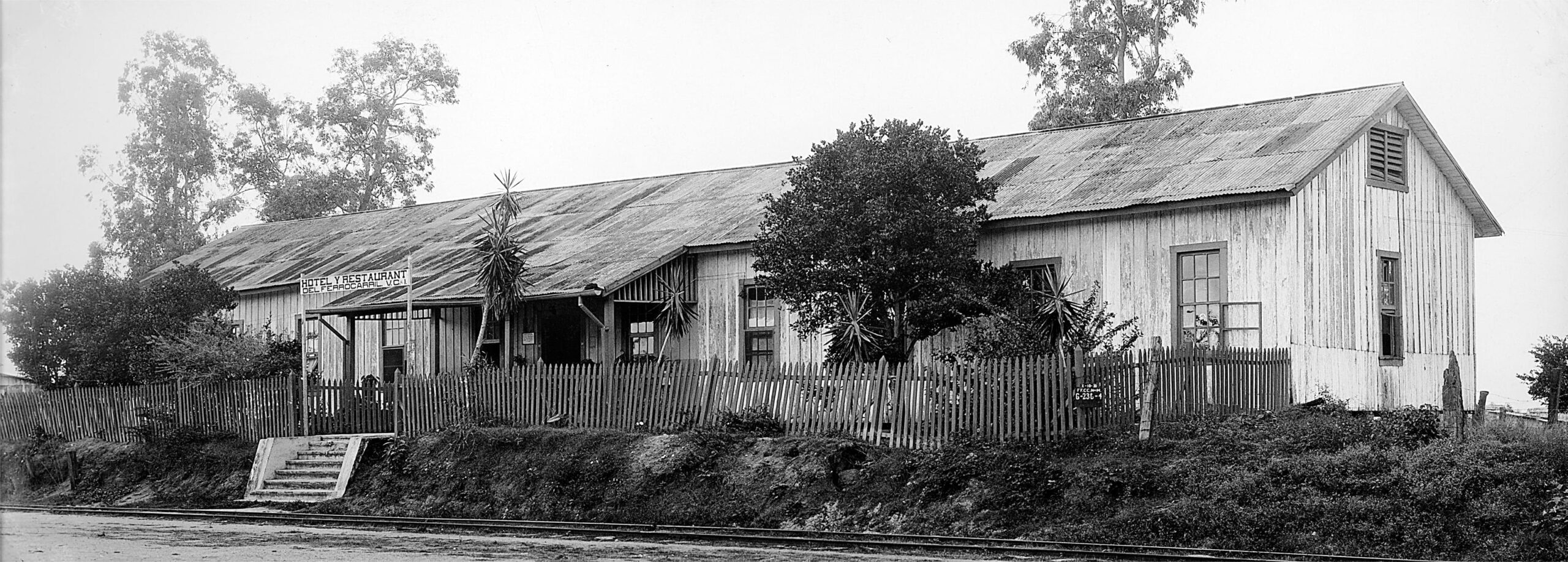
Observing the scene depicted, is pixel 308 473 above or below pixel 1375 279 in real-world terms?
below

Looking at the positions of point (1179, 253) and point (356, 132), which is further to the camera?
point (356, 132)

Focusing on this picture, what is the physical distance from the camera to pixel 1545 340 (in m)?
29.9

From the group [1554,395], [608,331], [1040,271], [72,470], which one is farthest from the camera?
[72,470]

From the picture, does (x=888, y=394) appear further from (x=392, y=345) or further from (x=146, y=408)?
(x=146, y=408)

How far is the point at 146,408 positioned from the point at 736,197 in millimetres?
11714

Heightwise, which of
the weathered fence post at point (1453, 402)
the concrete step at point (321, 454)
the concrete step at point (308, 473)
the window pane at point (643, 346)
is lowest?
the concrete step at point (308, 473)

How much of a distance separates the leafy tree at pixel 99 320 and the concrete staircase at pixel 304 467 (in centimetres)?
736

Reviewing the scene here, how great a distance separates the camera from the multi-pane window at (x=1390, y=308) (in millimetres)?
23688

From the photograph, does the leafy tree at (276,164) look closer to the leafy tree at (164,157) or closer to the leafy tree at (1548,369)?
the leafy tree at (164,157)

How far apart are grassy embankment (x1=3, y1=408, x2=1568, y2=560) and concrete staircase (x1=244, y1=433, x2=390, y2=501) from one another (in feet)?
1.27

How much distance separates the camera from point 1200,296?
74.3 feet

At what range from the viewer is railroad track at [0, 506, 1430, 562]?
1552 cm

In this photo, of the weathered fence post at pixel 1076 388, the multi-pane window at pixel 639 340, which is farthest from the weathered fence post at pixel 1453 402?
the multi-pane window at pixel 639 340

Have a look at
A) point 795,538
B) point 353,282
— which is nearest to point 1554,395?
point 795,538
